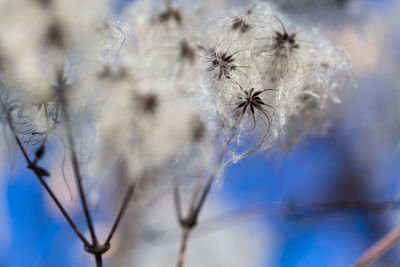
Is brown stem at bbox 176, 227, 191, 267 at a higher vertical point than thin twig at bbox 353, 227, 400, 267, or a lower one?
lower

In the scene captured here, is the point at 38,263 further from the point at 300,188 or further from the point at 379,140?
the point at 379,140

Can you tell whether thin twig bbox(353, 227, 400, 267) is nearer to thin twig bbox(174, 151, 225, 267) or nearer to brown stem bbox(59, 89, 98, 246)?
thin twig bbox(174, 151, 225, 267)

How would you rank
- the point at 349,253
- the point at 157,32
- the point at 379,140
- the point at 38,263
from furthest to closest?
the point at 349,253 < the point at 379,140 < the point at 38,263 < the point at 157,32

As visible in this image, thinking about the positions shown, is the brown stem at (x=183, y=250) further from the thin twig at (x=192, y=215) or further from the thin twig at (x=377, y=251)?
the thin twig at (x=377, y=251)

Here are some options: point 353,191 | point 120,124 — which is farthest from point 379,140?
point 120,124

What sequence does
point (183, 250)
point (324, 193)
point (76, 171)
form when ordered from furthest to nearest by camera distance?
point (324, 193), point (183, 250), point (76, 171)

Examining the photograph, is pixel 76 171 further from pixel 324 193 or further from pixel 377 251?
pixel 324 193

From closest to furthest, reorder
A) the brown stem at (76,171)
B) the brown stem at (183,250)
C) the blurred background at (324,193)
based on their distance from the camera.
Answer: the brown stem at (76,171)
the brown stem at (183,250)
the blurred background at (324,193)

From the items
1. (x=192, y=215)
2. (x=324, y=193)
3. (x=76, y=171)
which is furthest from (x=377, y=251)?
(x=324, y=193)

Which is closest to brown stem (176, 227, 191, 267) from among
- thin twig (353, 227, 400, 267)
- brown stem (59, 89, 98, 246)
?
brown stem (59, 89, 98, 246)

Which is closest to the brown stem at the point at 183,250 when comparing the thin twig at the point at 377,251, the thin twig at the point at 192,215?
the thin twig at the point at 192,215

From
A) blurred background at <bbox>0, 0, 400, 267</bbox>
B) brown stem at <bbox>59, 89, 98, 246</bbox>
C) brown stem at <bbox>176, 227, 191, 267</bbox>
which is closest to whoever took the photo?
brown stem at <bbox>59, 89, 98, 246</bbox>
